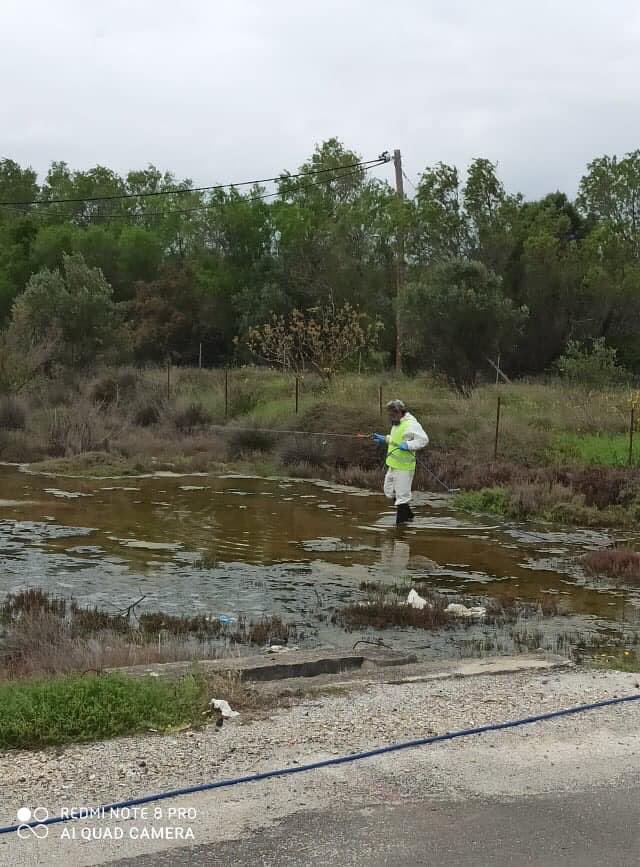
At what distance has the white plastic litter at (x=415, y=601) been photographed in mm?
11227

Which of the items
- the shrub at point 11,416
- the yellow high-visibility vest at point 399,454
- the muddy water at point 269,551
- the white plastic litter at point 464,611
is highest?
the yellow high-visibility vest at point 399,454

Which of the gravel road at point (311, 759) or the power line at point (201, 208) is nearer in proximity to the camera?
the gravel road at point (311, 759)

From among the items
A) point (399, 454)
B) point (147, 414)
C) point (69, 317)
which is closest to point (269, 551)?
point (399, 454)

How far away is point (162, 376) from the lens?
1375 inches

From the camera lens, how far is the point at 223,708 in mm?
6582

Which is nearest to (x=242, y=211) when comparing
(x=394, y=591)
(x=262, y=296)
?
(x=262, y=296)

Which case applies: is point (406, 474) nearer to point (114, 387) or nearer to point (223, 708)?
point (223, 708)

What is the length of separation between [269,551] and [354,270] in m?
35.3

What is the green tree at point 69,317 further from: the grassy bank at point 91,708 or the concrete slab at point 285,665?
the grassy bank at point 91,708

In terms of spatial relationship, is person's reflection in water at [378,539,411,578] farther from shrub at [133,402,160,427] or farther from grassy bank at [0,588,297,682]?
shrub at [133,402,160,427]

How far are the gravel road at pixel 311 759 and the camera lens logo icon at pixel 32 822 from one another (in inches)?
1.5

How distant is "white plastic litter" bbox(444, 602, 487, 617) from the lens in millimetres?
11047

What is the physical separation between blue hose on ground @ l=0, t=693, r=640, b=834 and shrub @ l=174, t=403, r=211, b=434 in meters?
23.3

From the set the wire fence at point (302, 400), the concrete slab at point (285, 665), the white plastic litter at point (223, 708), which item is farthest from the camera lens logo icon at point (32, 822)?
the wire fence at point (302, 400)
